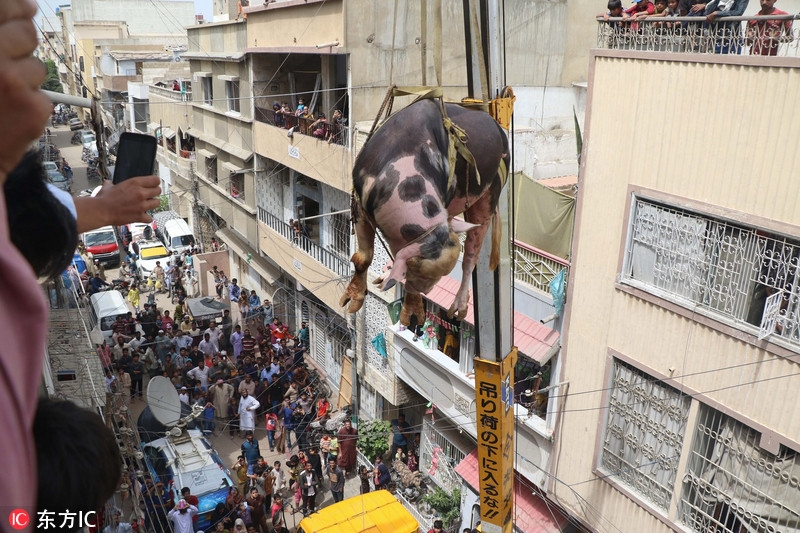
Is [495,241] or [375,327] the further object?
[375,327]

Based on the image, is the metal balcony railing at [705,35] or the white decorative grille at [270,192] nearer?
the metal balcony railing at [705,35]

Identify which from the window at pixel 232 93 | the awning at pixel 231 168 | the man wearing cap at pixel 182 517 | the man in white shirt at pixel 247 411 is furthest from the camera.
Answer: the awning at pixel 231 168

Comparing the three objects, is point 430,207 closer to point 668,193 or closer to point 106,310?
point 668,193

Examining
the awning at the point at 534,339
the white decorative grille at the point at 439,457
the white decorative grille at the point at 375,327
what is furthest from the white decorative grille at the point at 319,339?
the awning at the point at 534,339

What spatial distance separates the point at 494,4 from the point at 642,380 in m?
6.39

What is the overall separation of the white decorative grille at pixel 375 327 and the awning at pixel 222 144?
29.0 ft

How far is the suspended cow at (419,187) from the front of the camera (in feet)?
12.3

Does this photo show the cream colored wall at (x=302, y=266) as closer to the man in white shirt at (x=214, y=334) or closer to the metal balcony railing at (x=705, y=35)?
the man in white shirt at (x=214, y=334)

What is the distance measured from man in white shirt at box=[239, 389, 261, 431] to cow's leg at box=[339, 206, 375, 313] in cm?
1260

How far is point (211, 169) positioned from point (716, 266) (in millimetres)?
23692

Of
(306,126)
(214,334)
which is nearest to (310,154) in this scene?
(306,126)

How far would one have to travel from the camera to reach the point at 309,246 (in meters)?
19.7

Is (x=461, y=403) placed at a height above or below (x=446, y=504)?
above

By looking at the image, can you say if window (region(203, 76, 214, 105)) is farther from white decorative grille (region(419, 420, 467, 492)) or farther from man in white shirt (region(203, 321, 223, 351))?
white decorative grille (region(419, 420, 467, 492))
